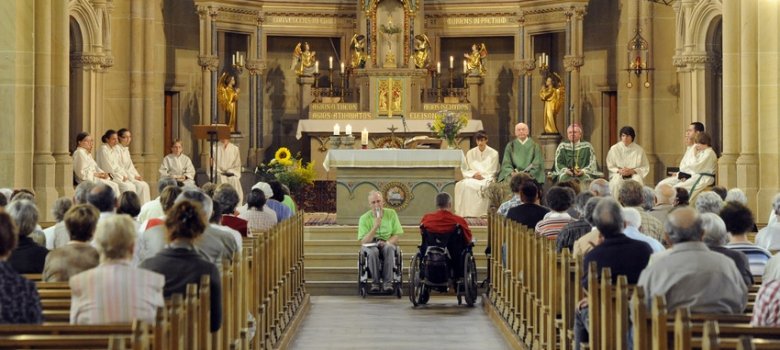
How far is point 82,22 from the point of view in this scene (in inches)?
770

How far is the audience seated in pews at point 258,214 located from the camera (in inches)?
465

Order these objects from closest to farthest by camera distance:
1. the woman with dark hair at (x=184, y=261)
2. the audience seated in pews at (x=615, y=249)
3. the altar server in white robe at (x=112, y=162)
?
the woman with dark hair at (x=184, y=261) → the audience seated in pews at (x=615, y=249) → the altar server in white robe at (x=112, y=162)

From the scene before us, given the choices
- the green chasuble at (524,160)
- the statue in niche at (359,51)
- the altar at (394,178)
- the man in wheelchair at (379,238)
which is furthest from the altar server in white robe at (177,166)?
the man in wheelchair at (379,238)

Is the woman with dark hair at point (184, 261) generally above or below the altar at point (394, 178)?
below

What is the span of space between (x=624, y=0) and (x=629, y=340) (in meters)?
16.2

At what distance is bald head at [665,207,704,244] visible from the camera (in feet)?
21.2

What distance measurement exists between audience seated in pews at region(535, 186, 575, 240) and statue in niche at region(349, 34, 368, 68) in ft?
39.6

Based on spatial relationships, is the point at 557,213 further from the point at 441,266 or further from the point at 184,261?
the point at 184,261

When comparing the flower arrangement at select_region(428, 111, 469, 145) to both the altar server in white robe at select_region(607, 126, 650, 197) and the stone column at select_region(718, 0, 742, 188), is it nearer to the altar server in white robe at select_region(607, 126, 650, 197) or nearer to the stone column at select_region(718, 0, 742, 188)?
the altar server in white robe at select_region(607, 126, 650, 197)

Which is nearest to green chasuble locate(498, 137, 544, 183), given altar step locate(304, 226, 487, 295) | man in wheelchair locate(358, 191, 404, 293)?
altar step locate(304, 226, 487, 295)

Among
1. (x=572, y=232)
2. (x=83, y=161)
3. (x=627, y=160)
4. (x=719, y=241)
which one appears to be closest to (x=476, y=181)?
(x=627, y=160)

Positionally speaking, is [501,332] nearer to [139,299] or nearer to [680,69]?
[139,299]

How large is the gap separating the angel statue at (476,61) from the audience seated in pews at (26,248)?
1539 cm

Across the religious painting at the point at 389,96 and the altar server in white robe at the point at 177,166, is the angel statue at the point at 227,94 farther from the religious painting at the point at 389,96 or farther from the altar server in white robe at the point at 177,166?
the altar server in white robe at the point at 177,166
